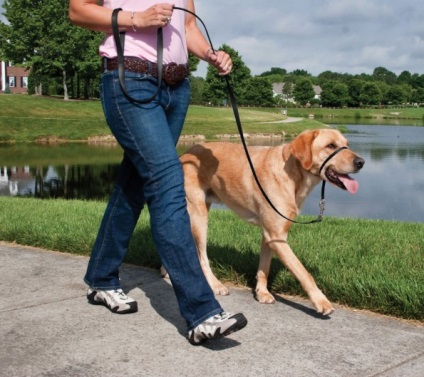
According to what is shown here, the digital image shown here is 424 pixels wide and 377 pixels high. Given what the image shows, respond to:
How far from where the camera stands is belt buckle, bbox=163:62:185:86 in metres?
3.23

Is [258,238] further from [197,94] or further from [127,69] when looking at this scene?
[197,94]

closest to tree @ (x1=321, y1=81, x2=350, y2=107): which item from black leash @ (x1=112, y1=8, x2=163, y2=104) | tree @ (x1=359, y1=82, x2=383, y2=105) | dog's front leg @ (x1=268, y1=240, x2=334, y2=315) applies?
tree @ (x1=359, y1=82, x2=383, y2=105)

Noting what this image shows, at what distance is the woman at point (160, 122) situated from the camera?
2982 mm

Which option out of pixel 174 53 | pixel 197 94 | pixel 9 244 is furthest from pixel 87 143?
pixel 197 94

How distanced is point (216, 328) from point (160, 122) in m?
1.11

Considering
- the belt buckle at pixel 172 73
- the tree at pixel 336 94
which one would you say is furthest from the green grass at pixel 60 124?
the tree at pixel 336 94

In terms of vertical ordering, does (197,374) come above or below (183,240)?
below

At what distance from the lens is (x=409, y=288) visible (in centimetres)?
351

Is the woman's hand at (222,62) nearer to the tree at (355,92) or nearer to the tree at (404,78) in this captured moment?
the tree at (355,92)

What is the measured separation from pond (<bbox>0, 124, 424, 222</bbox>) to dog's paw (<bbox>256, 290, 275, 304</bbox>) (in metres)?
8.86

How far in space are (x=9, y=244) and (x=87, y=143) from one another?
96.8ft

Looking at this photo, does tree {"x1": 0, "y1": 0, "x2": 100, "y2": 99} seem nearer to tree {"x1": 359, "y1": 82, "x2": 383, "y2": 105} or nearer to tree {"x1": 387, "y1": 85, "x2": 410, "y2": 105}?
tree {"x1": 359, "y1": 82, "x2": 383, "y2": 105}

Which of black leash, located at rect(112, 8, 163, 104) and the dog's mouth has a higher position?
black leash, located at rect(112, 8, 163, 104)

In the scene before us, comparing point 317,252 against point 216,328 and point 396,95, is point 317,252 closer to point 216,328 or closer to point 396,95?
point 216,328
